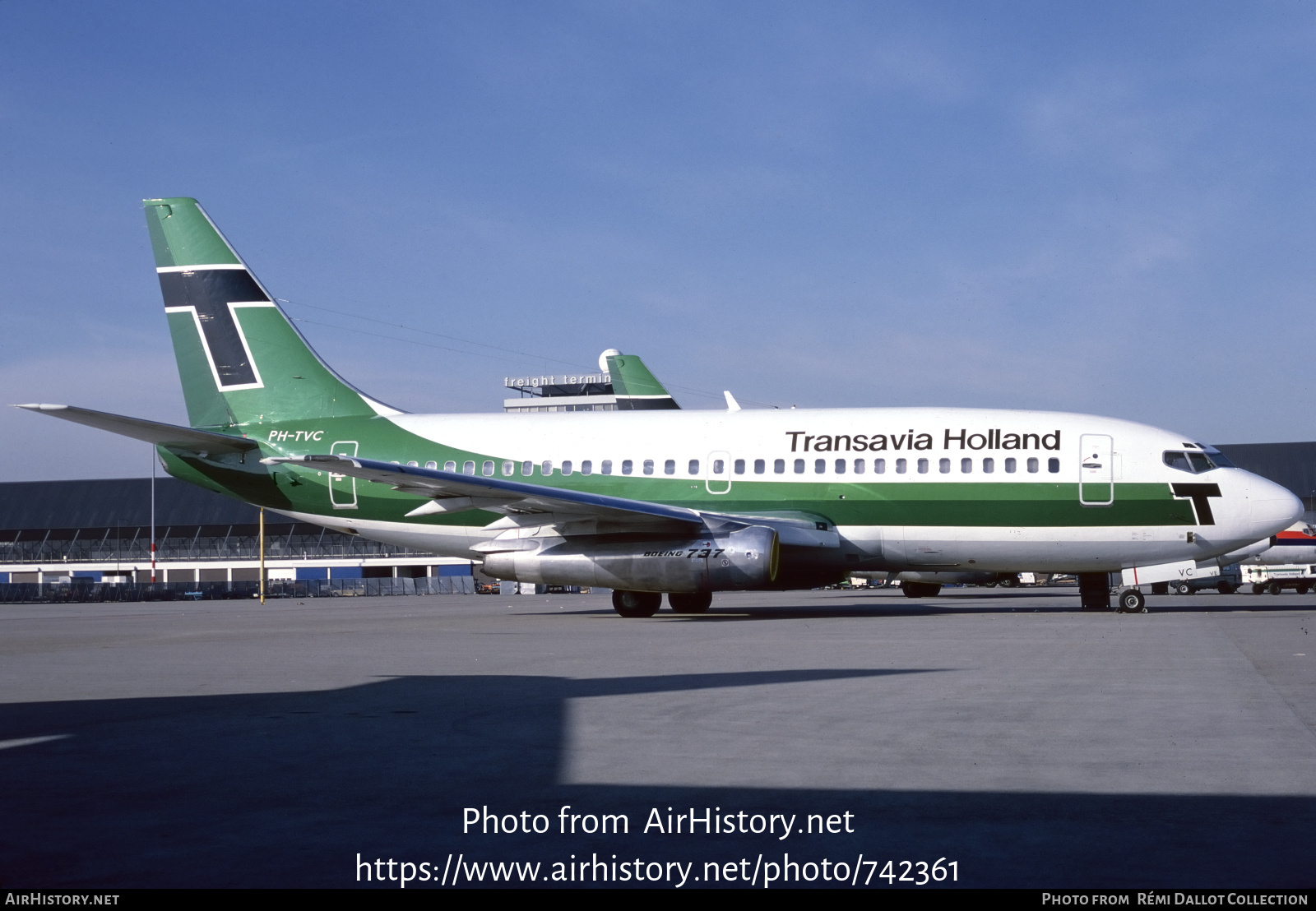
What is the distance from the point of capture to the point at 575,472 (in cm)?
2455

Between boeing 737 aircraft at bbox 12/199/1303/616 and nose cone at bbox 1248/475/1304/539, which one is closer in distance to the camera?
nose cone at bbox 1248/475/1304/539

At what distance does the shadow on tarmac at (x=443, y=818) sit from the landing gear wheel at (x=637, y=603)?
16409mm

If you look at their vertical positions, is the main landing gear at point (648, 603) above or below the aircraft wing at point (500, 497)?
below

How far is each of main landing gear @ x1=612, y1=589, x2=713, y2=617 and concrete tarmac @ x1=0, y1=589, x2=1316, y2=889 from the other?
409 inches

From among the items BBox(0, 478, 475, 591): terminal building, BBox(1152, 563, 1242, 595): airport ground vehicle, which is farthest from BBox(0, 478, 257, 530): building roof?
BBox(1152, 563, 1242, 595): airport ground vehicle

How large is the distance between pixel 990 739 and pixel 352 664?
777 centimetres

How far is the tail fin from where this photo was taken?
2667cm

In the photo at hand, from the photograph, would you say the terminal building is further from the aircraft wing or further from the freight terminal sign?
the aircraft wing

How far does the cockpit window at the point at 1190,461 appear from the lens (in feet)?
71.6

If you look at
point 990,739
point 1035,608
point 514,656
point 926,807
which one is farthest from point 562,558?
point 926,807

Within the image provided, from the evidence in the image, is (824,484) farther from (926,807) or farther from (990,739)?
(926,807)

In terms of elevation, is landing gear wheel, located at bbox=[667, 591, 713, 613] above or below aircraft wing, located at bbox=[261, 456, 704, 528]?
below

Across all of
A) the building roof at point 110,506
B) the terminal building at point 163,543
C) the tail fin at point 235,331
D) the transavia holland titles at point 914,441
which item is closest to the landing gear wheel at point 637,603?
the transavia holland titles at point 914,441

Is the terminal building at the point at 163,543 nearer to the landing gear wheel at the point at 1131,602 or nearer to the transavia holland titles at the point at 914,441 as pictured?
the transavia holland titles at the point at 914,441
